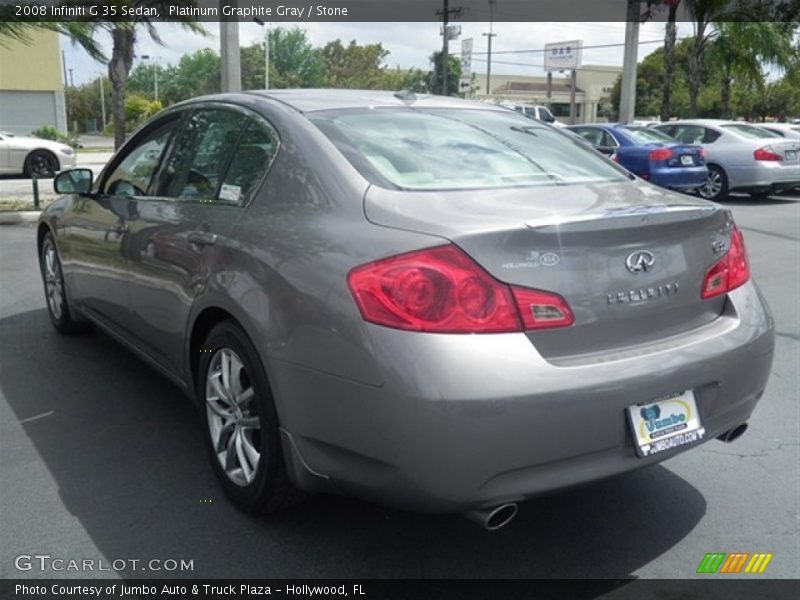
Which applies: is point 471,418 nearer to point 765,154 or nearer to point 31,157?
point 765,154

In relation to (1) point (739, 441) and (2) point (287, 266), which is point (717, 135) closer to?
(1) point (739, 441)

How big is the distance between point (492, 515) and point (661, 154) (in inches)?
464

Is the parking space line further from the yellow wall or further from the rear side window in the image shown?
Answer: the yellow wall

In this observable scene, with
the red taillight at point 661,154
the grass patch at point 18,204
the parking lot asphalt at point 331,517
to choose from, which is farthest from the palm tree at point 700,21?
the parking lot asphalt at point 331,517

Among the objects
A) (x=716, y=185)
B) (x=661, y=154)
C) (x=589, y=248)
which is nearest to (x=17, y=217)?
(x=661, y=154)

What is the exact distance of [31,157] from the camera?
59.6 ft

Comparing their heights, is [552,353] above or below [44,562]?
above

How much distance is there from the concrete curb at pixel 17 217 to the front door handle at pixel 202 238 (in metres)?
9.41

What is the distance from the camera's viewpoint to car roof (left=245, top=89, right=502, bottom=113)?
338 centimetres

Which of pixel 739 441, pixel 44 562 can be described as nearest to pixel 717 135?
pixel 739 441

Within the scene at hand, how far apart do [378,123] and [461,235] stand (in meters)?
1.07

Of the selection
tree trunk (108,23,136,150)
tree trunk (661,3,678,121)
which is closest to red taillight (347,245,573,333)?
tree trunk (108,23,136,150)

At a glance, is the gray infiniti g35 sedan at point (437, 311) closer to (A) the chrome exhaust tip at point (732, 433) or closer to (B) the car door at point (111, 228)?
(A) the chrome exhaust tip at point (732, 433)

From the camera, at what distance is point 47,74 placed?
3609cm
